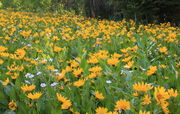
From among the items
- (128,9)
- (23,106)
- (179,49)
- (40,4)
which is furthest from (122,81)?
(40,4)

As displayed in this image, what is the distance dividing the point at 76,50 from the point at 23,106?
1266 mm

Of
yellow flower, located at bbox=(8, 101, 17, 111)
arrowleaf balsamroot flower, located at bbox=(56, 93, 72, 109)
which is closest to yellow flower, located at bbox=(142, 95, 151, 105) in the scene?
arrowleaf balsamroot flower, located at bbox=(56, 93, 72, 109)

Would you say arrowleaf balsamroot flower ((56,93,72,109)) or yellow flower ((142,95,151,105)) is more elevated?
yellow flower ((142,95,151,105))

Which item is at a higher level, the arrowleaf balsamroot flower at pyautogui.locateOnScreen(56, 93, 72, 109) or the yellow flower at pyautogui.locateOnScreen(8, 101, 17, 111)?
the arrowleaf balsamroot flower at pyautogui.locateOnScreen(56, 93, 72, 109)

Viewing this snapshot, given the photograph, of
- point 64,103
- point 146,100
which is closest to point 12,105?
point 64,103

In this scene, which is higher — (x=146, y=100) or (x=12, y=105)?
(x=146, y=100)

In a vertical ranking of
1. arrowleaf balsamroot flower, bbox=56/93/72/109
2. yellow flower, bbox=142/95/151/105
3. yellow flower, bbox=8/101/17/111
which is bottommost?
yellow flower, bbox=8/101/17/111

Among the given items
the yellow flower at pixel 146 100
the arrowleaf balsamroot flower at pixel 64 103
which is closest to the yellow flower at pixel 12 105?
the arrowleaf balsamroot flower at pixel 64 103

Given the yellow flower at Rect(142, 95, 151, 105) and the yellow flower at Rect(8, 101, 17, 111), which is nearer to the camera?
the yellow flower at Rect(142, 95, 151, 105)

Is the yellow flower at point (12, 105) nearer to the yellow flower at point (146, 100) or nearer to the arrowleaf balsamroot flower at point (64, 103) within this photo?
the arrowleaf balsamroot flower at point (64, 103)

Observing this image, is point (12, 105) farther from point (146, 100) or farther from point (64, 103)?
point (146, 100)

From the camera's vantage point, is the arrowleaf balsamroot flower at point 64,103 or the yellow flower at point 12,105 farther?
the yellow flower at point 12,105

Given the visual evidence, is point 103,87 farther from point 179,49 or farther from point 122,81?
point 179,49

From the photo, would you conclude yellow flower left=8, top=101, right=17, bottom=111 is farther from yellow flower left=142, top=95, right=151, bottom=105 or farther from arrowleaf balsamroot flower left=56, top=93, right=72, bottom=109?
yellow flower left=142, top=95, right=151, bottom=105
